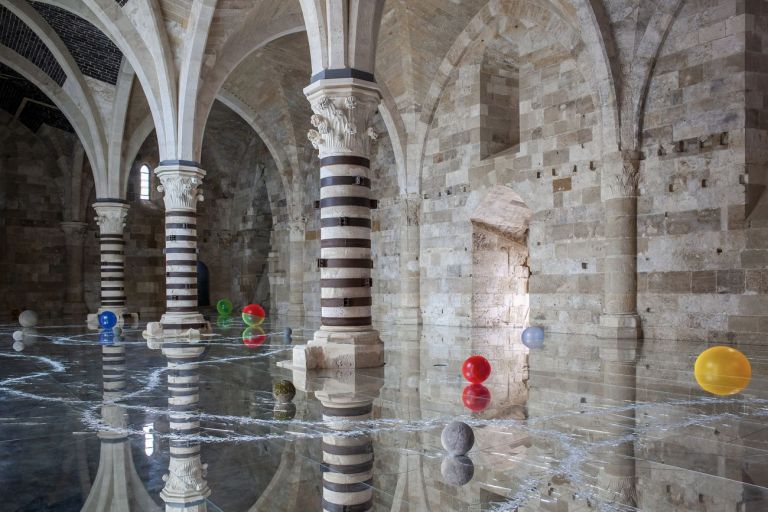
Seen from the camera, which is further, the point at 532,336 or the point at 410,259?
the point at 410,259

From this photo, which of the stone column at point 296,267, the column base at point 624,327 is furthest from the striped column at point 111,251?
the column base at point 624,327

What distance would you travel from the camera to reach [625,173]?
12344 millimetres

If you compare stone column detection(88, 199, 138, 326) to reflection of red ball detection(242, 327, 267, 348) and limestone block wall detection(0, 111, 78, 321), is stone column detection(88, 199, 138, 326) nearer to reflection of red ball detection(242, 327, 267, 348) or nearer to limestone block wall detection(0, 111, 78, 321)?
limestone block wall detection(0, 111, 78, 321)

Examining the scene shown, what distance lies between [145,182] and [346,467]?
81.8 feet

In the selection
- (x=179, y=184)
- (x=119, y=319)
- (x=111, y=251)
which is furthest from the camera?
(x=111, y=251)

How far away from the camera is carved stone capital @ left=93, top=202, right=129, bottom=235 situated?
1994cm

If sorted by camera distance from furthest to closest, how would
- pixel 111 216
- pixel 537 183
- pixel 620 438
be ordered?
pixel 111 216 < pixel 537 183 < pixel 620 438

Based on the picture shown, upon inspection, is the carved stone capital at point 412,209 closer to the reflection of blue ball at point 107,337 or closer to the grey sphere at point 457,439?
the reflection of blue ball at point 107,337

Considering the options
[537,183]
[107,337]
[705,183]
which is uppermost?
[537,183]

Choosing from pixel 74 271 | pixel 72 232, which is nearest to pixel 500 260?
pixel 74 271

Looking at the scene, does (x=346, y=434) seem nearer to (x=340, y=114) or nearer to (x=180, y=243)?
(x=340, y=114)

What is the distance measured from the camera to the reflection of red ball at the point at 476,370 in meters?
6.91

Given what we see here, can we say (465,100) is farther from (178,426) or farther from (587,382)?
(178,426)

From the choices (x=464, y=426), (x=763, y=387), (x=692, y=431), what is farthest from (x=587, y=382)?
(x=464, y=426)
